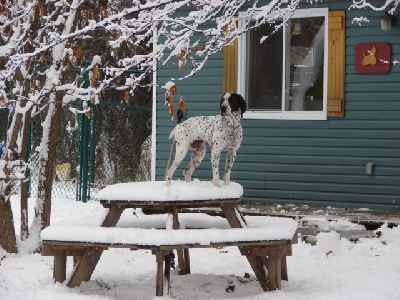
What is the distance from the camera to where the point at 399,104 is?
978 cm

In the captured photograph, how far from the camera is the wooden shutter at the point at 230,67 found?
34.7 ft

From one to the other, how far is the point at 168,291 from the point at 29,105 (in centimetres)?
292

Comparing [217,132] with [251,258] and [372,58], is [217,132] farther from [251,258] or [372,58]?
[372,58]

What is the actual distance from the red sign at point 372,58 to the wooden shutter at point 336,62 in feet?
0.69

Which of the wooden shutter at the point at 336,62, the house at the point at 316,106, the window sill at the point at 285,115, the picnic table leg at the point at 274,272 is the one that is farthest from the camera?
the window sill at the point at 285,115

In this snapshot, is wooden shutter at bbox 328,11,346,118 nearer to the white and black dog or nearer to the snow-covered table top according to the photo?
the white and black dog

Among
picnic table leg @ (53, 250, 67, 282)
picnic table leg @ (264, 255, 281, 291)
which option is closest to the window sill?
picnic table leg @ (264, 255, 281, 291)

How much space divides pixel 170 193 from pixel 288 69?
4.79 m

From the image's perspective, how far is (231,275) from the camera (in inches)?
282

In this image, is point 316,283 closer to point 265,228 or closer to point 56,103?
point 265,228

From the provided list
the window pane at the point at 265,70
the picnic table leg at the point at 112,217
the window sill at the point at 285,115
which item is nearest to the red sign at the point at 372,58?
the window sill at the point at 285,115

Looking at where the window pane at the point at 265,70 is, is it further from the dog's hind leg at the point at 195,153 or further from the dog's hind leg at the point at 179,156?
the dog's hind leg at the point at 179,156

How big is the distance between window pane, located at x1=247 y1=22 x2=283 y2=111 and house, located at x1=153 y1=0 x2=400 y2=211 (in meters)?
0.01

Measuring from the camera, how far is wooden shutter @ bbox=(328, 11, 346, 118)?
394 inches
